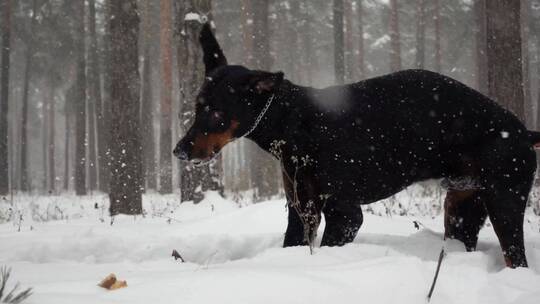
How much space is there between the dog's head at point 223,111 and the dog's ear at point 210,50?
508 millimetres

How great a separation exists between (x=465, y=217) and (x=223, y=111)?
241 centimetres

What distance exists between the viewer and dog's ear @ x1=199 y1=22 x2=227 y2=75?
435 cm

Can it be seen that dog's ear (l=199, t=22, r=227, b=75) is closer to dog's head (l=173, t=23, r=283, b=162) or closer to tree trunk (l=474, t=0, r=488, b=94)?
dog's head (l=173, t=23, r=283, b=162)

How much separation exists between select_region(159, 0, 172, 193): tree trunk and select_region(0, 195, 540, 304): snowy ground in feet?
42.3

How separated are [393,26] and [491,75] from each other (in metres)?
14.9

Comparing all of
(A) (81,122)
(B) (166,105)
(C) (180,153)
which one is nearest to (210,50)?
(C) (180,153)

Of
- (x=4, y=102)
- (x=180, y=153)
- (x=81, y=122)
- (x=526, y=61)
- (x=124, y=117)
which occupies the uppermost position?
(x=526, y=61)

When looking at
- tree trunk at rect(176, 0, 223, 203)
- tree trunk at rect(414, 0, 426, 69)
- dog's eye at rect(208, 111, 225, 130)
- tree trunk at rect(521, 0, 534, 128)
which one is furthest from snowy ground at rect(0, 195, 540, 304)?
tree trunk at rect(414, 0, 426, 69)

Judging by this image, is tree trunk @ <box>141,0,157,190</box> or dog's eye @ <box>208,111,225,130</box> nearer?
dog's eye @ <box>208,111,225,130</box>

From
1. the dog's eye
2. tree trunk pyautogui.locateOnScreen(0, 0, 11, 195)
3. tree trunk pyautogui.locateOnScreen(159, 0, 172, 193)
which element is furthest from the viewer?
tree trunk pyautogui.locateOnScreen(0, 0, 11, 195)

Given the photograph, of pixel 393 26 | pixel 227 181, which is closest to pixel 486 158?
pixel 227 181

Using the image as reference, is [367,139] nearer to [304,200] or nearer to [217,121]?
[304,200]

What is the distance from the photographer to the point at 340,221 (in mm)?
3799

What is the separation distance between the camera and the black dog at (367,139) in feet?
11.9
